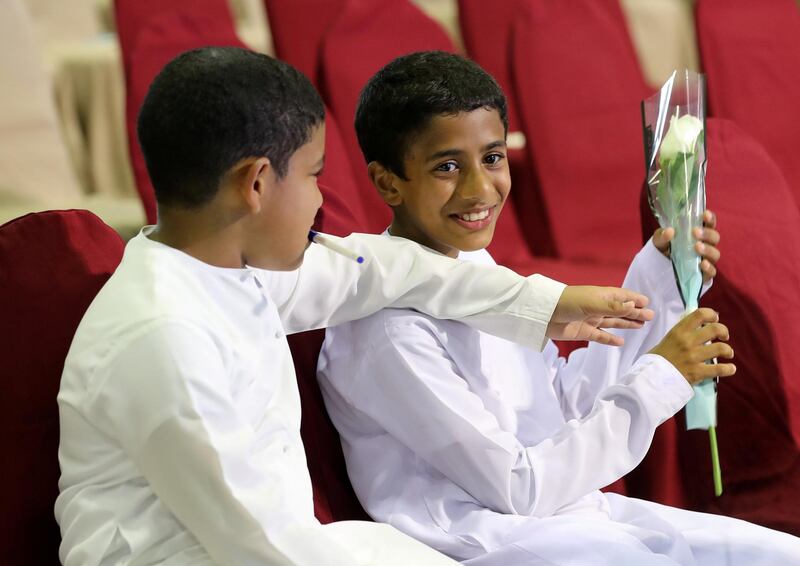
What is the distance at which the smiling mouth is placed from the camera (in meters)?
1.23

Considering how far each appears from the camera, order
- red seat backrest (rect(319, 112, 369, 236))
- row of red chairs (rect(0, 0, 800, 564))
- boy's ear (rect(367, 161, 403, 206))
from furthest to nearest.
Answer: red seat backrest (rect(319, 112, 369, 236)), boy's ear (rect(367, 161, 403, 206)), row of red chairs (rect(0, 0, 800, 564))

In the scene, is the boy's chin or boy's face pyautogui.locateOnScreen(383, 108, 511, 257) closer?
the boy's chin

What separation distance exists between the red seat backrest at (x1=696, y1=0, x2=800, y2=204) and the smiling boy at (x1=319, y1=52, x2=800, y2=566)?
131 centimetres

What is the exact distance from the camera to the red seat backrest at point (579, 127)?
2307mm

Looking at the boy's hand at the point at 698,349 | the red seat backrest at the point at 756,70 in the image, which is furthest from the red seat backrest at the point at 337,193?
the red seat backrest at the point at 756,70

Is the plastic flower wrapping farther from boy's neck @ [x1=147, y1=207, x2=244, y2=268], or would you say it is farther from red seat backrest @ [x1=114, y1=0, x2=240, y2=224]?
red seat backrest @ [x1=114, y1=0, x2=240, y2=224]

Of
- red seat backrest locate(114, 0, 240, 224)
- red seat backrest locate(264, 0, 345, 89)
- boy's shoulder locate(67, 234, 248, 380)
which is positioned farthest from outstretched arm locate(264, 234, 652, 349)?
red seat backrest locate(264, 0, 345, 89)

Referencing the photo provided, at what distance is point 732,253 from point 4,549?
104 cm

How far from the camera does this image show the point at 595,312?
1.14 meters

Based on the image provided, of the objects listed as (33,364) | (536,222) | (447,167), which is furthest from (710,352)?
(536,222)

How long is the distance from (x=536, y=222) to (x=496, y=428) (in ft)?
4.07

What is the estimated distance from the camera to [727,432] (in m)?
1.54

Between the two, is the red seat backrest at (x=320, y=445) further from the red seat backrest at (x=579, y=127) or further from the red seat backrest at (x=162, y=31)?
the red seat backrest at (x=579, y=127)

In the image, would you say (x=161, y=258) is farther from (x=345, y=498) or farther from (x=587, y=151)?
(x=587, y=151)
